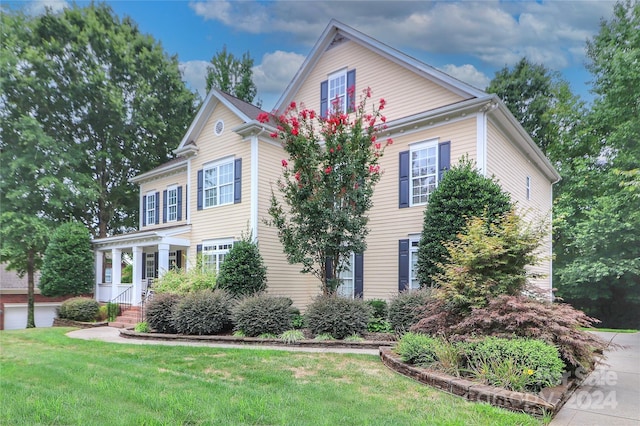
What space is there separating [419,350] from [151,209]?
16.0m

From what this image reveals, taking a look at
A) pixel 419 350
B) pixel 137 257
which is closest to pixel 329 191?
pixel 419 350

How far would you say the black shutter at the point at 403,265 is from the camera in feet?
37.7

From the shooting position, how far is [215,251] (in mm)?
14078

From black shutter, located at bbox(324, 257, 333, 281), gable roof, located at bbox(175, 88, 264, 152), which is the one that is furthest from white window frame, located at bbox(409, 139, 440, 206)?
gable roof, located at bbox(175, 88, 264, 152)

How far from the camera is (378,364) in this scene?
20.3ft

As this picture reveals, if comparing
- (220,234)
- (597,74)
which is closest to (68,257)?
(220,234)

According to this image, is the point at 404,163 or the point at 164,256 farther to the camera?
the point at 164,256

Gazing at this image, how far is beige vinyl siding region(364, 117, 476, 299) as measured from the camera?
11.5m

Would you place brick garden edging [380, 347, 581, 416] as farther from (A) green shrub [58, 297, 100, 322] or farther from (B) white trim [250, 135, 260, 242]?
(A) green shrub [58, 297, 100, 322]

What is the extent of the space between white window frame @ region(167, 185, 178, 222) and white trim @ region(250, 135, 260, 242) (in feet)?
17.3

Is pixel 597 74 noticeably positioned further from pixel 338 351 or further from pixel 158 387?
pixel 158 387

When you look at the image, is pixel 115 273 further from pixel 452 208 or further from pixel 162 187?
pixel 452 208

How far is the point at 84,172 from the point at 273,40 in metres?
16.2

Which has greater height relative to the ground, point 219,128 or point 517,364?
point 219,128
